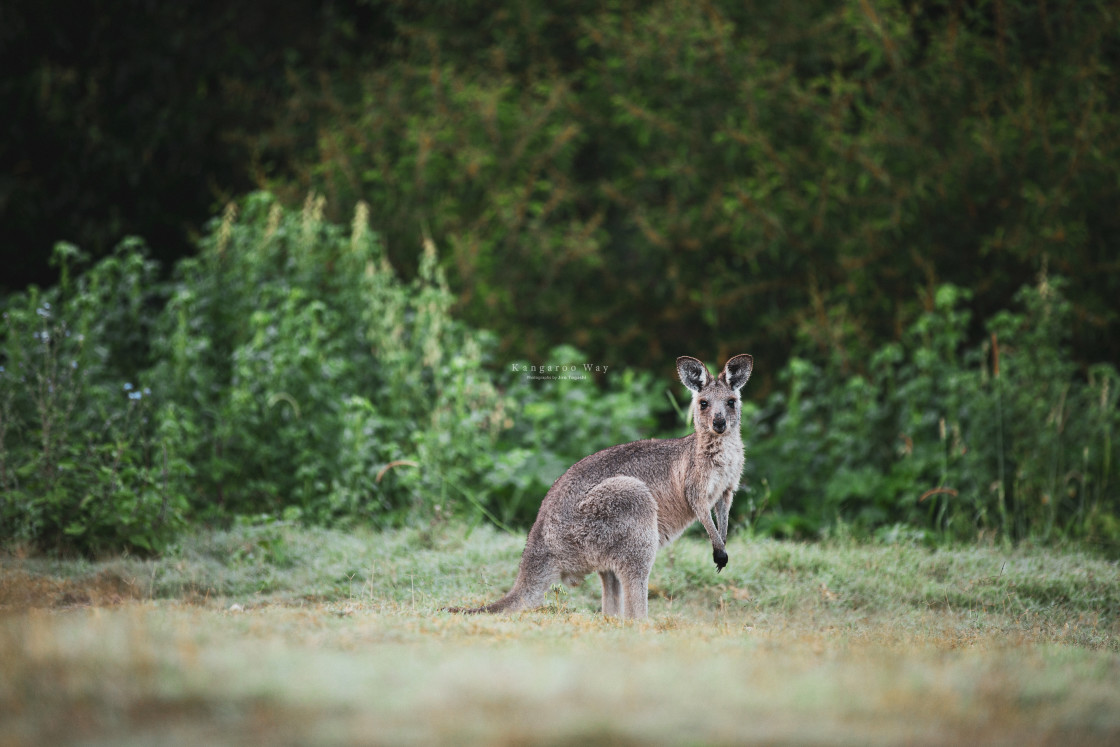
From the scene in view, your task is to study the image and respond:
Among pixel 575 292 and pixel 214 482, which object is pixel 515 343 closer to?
pixel 575 292

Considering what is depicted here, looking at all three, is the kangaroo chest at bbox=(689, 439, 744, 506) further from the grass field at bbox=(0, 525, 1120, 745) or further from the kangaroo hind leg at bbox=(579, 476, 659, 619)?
the grass field at bbox=(0, 525, 1120, 745)

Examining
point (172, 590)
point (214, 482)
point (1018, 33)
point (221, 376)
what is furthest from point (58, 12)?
point (1018, 33)

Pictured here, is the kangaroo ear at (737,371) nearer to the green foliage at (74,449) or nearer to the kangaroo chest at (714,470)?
the kangaroo chest at (714,470)

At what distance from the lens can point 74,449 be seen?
6.32 metres

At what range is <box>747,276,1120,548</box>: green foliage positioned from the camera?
24.2ft

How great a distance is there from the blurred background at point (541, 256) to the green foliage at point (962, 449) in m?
0.04

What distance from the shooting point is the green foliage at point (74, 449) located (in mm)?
6246

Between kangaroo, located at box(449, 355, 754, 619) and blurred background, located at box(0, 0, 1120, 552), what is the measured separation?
1559mm

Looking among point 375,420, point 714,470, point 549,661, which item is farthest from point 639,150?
point 549,661

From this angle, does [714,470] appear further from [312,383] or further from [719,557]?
[312,383]

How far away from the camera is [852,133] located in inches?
422

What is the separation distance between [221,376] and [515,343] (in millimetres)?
3228

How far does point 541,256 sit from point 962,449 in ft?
15.6

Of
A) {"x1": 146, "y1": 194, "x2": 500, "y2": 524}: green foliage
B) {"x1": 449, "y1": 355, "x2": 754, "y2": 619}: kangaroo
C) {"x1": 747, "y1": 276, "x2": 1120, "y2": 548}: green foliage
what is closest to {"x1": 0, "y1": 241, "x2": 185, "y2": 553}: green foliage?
{"x1": 146, "y1": 194, "x2": 500, "y2": 524}: green foliage
